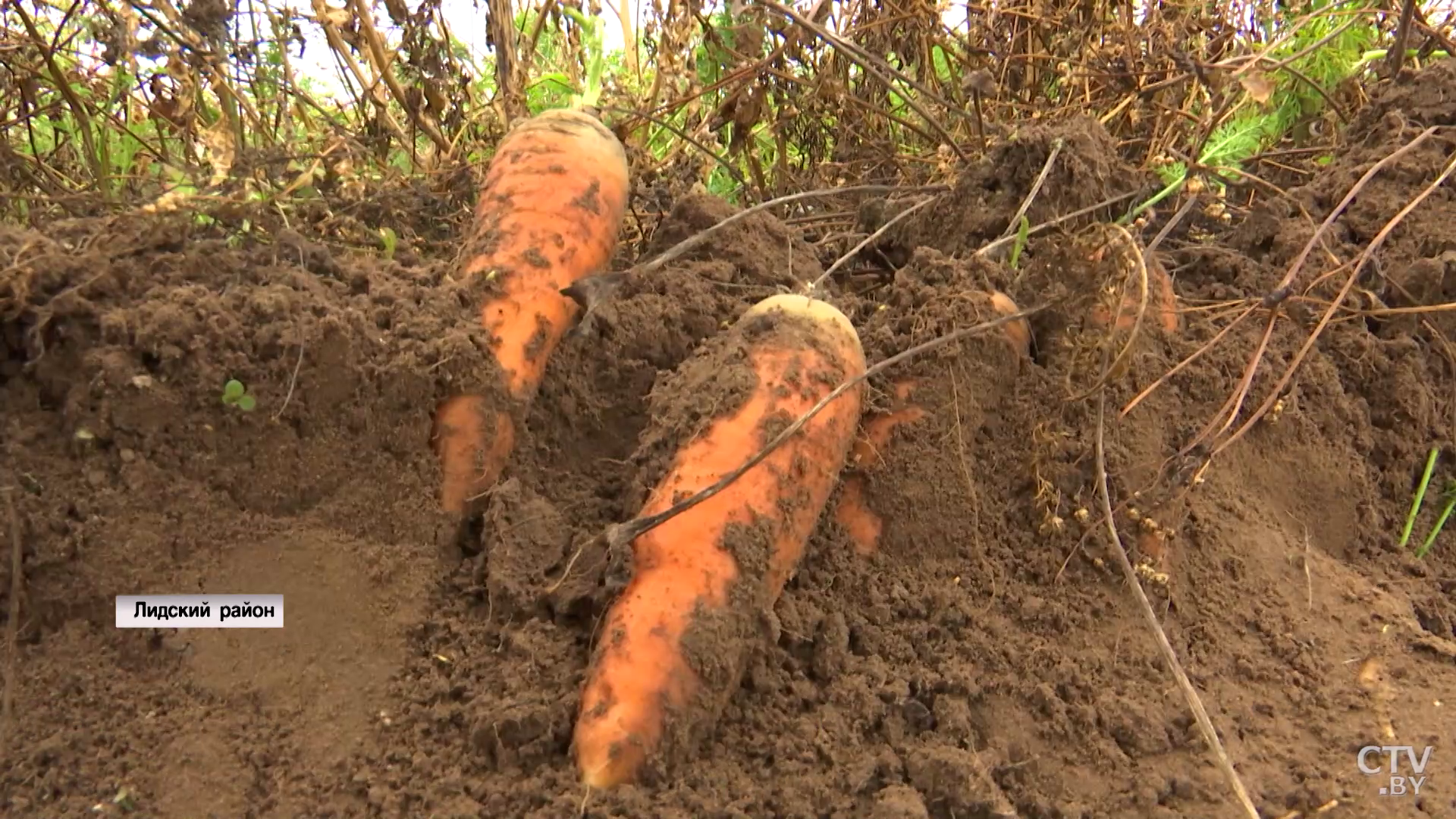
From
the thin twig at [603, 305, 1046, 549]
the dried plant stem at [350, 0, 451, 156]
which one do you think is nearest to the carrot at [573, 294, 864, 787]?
the thin twig at [603, 305, 1046, 549]

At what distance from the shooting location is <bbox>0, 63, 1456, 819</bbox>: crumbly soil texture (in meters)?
1.05

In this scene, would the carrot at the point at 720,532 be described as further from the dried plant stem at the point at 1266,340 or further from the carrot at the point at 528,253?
the dried plant stem at the point at 1266,340

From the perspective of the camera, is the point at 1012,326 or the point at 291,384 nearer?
the point at 291,384

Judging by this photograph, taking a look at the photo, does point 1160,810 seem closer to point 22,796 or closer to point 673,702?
point 673,702

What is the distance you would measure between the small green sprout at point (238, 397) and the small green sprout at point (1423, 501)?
6.25 feet

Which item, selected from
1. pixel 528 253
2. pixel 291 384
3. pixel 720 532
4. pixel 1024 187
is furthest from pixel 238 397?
pixel 1024 187

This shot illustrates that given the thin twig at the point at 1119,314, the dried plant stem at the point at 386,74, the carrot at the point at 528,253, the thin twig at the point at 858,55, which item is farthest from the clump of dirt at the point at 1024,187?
the dried plant stem at the point at 386,74

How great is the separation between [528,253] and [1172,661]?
1.02 metres

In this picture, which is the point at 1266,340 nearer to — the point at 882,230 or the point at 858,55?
the point at 882,230

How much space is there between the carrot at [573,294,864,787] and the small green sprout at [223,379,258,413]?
0.52 metres

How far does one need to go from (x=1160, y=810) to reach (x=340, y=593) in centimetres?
103

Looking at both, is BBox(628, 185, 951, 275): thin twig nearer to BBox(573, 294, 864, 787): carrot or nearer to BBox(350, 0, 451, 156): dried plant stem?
BBox(573, 294, 864, 787): carrot

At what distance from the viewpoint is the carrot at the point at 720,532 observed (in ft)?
3.53

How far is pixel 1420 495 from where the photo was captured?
65.9 inches
